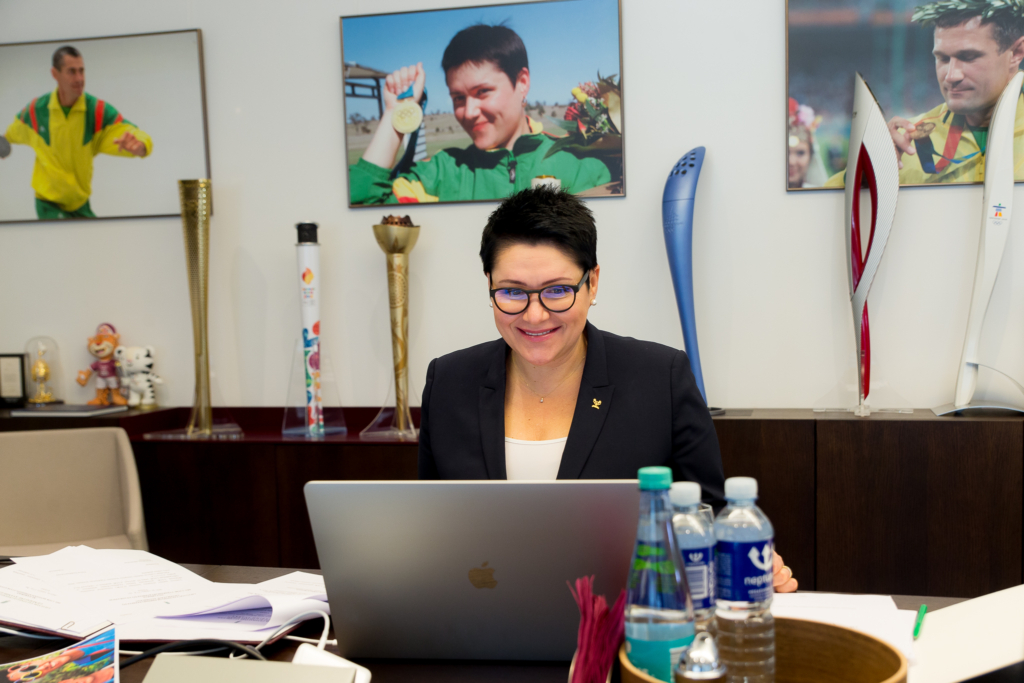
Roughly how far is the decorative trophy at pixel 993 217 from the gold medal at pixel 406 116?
2047 mm

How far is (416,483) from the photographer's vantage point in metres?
0.96

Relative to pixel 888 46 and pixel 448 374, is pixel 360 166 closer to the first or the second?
pixel 448 374

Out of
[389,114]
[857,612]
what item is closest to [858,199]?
[389,114]

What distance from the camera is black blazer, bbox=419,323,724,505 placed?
162cm

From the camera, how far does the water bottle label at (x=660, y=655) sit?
0.71m

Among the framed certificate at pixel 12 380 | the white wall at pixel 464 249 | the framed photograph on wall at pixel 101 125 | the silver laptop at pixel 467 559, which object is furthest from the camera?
the framed certificate at pixel 12 380

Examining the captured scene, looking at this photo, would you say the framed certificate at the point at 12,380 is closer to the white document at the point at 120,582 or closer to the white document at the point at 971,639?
the white document at the point at 120,582

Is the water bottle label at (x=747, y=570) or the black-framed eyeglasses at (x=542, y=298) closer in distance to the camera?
the water bottle label at (x=747, y=570)

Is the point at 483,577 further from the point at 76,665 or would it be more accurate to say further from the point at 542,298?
the point at 542,298

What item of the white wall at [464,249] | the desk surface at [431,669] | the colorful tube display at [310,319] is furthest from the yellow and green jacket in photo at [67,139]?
the desk surface at [431,669]

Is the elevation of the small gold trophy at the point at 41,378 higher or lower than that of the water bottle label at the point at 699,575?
lower

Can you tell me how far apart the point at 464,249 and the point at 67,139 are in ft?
6.08

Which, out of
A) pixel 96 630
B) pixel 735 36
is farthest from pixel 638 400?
pixel 735 36

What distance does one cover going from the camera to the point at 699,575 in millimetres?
752
